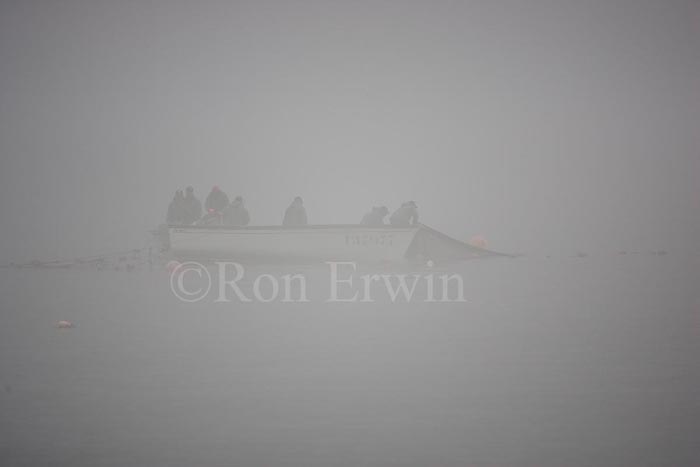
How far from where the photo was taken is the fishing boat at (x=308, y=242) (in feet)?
75.3

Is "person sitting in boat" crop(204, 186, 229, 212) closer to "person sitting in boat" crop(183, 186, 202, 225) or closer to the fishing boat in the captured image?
"person sitting in boat" crop(183, 186, 202, 225)

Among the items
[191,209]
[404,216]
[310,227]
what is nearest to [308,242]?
[310,227]

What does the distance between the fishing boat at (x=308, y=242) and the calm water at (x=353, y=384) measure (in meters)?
7.71

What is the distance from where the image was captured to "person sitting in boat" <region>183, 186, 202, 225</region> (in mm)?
24938

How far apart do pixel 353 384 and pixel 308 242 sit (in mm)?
14947

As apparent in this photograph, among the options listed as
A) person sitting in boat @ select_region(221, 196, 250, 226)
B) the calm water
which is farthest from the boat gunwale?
the calm water

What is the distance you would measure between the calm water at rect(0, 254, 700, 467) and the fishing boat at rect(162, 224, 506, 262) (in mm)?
7713

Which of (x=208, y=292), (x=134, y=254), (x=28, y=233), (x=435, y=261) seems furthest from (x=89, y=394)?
(x=28, y=233)

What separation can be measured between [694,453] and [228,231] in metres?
18.8

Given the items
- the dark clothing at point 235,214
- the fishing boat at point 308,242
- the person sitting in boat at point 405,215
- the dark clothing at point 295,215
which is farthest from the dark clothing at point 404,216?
the dark clothing at point 235,214

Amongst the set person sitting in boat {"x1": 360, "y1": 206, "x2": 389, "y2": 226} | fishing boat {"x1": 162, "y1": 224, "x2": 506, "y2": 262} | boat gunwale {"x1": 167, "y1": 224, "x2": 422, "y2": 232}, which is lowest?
fishing boat {"x1": 162, "y1": 224, "x2": 506, "y2": 262}

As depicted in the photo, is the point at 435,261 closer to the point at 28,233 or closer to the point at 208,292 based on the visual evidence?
the point at 208,292

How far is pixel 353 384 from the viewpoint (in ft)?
27.0

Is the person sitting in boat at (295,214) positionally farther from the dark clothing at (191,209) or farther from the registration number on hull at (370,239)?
the dark clothing at (191,209)
